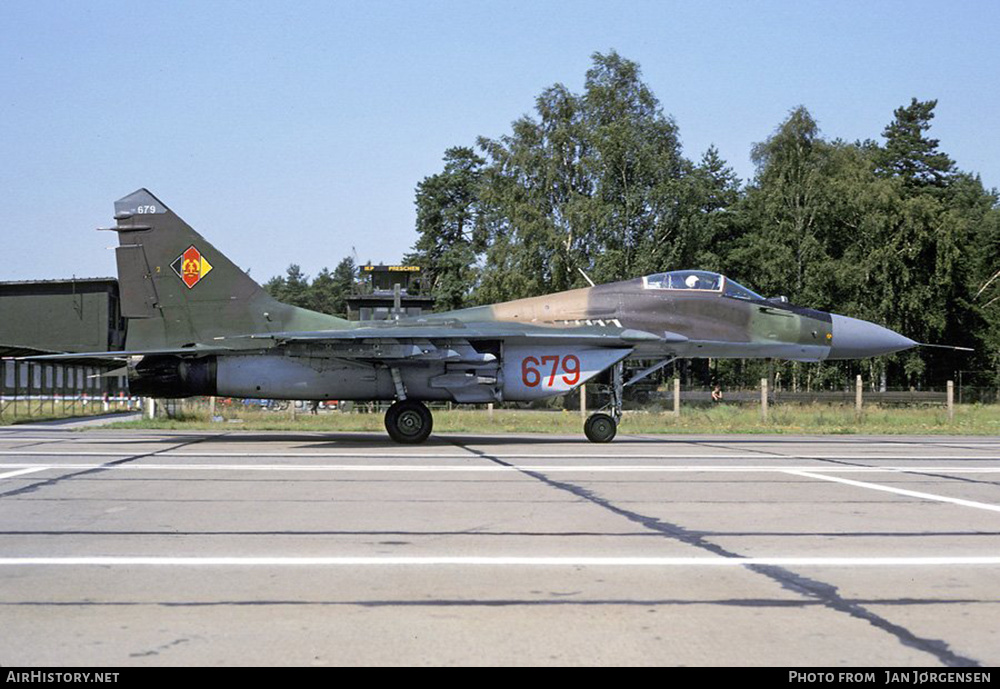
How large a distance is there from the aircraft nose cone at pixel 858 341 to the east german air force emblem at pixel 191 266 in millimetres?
12125

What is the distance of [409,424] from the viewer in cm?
1833

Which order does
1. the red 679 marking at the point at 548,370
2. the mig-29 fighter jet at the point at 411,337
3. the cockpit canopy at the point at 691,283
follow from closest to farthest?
1. the mig-29 fighter jet at the point at 411,337
2. the red 679 marking at the point at 548,370
3. the cockpit canopy at the point at 691,283

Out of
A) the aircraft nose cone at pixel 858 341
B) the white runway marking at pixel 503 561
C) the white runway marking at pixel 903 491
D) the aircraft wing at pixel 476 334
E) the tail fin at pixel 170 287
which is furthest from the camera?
the aircraft nose cone at pixel 858 341

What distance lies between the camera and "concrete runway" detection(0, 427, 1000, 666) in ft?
15.1

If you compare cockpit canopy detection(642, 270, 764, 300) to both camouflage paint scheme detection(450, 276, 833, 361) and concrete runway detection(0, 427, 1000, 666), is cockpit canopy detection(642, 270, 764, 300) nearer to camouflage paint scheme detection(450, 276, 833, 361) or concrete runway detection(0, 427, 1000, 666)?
camouflage paint scheme detection(450, 276, 833, 361)

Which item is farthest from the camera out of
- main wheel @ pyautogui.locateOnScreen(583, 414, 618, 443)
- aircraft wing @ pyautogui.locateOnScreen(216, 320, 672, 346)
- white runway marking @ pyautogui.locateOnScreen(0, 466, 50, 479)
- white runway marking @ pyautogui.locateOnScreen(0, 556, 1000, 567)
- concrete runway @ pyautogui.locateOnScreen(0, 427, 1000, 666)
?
main wheel @ pyautogui.locateOnScreen(583, 414, 618, 443)

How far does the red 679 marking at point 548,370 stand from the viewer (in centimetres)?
1820

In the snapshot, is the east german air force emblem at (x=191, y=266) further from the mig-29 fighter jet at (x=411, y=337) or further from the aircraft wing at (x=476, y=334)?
the aircraft wing at (x=476, y=334)

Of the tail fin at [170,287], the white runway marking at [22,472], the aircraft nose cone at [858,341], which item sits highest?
the tail fin at [170,287]

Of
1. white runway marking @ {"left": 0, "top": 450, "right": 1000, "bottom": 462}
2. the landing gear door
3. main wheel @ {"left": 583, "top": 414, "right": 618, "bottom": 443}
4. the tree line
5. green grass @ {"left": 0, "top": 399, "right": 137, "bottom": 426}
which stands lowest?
green grass @ {"left": 0, "top": 399, "right": 137, "bottom": 426}

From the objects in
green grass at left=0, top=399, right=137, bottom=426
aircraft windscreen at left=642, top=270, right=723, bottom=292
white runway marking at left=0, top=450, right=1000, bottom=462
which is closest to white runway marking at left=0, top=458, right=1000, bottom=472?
white runway marking at left=0, top=450, right=1000, bottom=462

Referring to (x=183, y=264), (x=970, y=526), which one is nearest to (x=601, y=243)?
(x=183, y=264)

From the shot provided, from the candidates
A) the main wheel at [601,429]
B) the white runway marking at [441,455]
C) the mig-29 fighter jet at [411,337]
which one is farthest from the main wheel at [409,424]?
the main wheel at [601,429]

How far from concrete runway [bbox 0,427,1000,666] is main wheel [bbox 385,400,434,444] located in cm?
538
